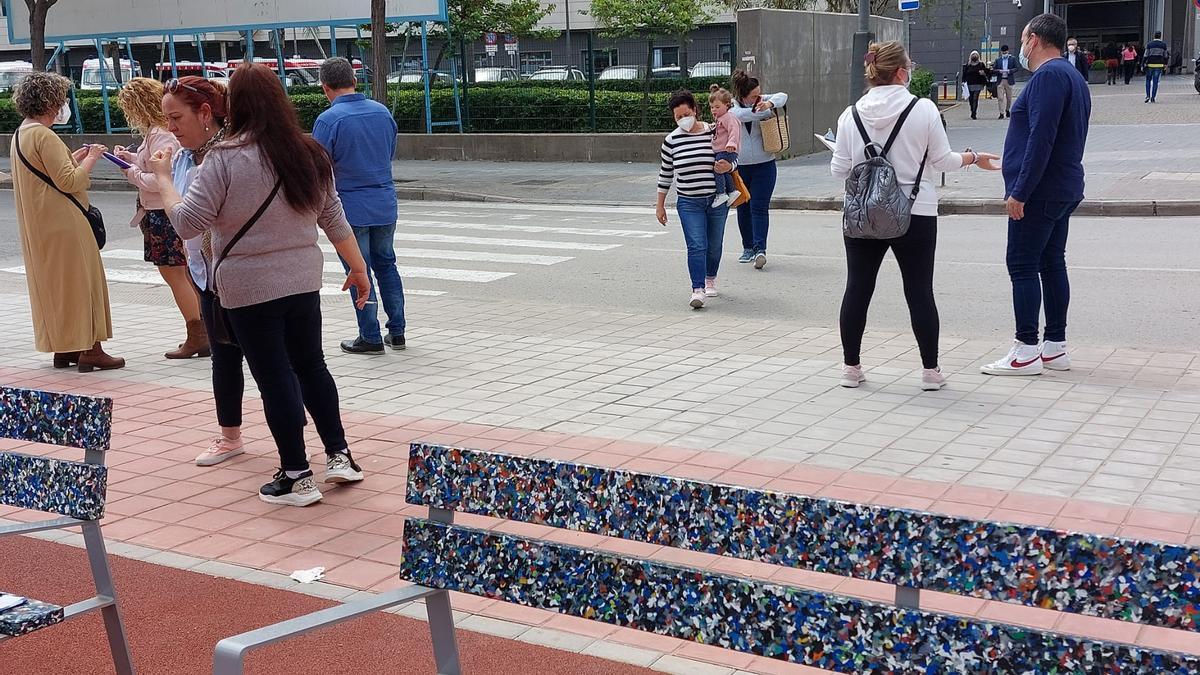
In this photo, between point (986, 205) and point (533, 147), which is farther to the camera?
point (533, 147)

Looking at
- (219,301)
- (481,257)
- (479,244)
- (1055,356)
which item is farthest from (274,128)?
(479,244)

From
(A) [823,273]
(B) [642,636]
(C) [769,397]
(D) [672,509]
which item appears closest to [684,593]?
(D) [672,509]

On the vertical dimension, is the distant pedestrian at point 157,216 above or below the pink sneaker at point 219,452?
above

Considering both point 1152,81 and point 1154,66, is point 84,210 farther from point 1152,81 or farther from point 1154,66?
point 1152,81

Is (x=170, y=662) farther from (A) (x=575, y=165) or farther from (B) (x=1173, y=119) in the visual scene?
(B) (x=1173, y=119)

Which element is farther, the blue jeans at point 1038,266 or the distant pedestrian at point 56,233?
the distant pedestrian at point 56,233

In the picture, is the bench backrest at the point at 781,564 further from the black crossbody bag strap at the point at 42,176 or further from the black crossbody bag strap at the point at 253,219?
the black crossbody bag strap at the point at 42,176

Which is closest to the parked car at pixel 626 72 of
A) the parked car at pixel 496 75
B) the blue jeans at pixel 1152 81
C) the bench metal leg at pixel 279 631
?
the parked car at pixel 496 75

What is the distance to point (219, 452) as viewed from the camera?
6.33m

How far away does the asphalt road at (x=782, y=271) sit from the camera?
9.48 metres

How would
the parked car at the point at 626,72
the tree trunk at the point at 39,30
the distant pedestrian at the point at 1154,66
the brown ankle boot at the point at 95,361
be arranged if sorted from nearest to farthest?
the brown ankle boot at the point at 95,361 → the parked car at the point at 626,72 → the tree trunk at the point at 39,30 → the distant pedestrian at the point at 1154,66

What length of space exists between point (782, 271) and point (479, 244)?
410cm

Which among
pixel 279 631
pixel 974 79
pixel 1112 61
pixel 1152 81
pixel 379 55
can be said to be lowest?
pixel 279 631

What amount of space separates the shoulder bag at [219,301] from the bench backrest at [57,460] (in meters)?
1.43
